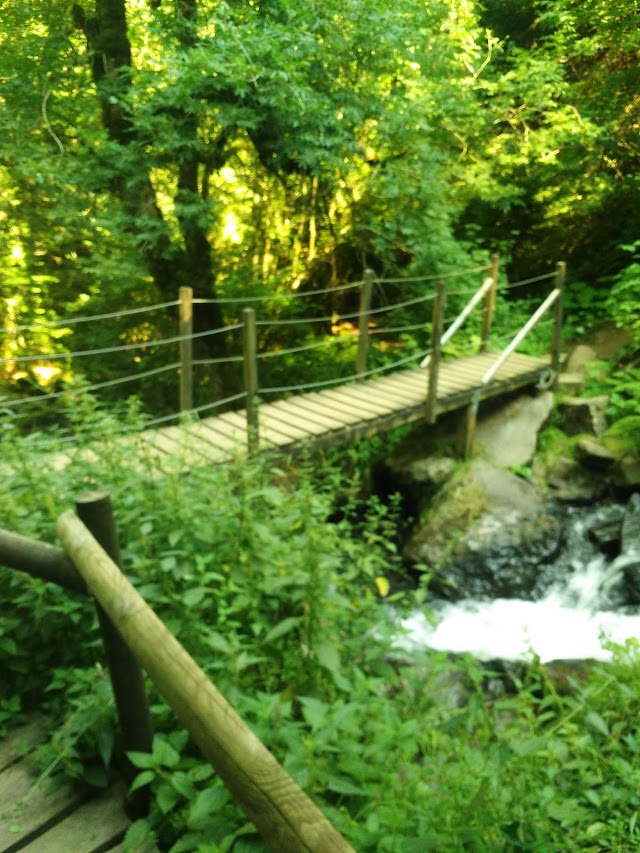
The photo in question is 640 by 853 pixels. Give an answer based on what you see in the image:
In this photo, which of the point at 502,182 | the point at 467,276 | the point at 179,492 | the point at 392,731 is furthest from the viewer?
the point at 502,182

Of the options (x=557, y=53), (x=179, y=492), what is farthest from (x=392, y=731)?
(x=557, y=53)

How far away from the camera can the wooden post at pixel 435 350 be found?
19.8 ft

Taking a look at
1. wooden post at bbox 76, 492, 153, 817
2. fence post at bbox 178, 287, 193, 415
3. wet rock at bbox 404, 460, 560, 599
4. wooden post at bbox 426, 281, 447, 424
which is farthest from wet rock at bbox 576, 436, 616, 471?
wooden post at bbox 76, 492, 153, 817

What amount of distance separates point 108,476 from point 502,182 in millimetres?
9339

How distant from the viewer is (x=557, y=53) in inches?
348

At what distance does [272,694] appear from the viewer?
2104 mm

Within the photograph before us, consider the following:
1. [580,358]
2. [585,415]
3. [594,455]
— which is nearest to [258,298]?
[594,455]

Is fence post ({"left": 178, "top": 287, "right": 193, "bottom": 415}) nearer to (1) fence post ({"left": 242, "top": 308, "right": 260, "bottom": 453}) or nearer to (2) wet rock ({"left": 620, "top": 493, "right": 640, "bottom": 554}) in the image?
(1) fence post ({"left": 242, "top": 308, "right": 260, "bottom": 453})

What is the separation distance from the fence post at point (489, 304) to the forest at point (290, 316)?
58 cm

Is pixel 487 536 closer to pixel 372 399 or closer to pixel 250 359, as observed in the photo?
pixel 372 399

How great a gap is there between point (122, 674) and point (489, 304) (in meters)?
6.85

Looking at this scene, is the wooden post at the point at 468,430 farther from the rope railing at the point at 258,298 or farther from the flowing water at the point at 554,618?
the rope railing at the point at 258,298

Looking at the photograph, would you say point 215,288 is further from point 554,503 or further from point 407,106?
point 554,503

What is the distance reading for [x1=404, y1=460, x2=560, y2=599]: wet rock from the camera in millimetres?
5902
